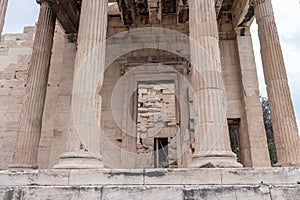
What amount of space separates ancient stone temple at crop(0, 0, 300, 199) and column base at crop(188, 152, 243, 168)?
0.03 meters

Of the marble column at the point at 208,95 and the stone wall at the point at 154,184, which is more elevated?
the marble column at the point at 208,95

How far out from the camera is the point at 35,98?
36.2 ft

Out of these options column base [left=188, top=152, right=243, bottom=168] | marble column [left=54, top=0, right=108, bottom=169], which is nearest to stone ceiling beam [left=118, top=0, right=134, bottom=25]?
marble column [left=54, top=0, right=108, bottom=169]

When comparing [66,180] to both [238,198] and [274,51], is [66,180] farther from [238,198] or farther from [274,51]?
[274,51]

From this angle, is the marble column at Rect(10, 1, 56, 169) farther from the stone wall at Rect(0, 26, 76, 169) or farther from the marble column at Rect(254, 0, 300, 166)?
the marble column at Rect(254, 0, 300, 166)

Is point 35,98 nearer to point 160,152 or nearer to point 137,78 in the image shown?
point 137,78

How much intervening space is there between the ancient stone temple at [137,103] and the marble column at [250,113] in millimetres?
45

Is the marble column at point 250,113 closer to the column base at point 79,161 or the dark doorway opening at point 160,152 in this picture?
the dark doorway opening at point 160,152

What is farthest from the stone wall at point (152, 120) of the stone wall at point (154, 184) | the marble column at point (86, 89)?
the stone wall at point (154, 184)

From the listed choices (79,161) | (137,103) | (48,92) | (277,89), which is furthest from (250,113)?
(48,92)

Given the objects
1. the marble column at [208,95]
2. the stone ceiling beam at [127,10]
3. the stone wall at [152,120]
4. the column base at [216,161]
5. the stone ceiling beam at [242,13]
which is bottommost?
the column base at [216,161]

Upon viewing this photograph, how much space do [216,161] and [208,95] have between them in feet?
5.75

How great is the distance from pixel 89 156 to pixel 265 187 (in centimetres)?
402

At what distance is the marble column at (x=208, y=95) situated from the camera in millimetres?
6754
